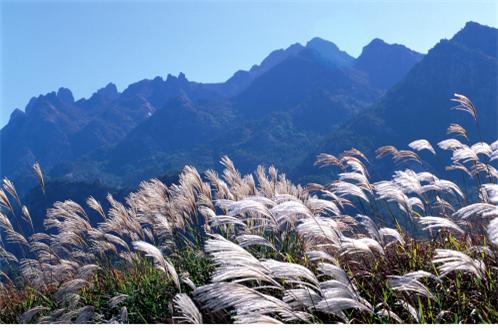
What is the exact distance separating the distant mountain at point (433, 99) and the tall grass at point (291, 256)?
156 m

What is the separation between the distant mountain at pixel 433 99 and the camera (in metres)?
160

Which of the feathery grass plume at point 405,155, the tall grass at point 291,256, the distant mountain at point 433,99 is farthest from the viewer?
the distant mountain at point 433,99

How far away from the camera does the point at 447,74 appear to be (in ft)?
563

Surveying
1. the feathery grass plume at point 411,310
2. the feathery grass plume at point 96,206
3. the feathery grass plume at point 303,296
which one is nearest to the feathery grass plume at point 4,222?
the feathery grass plume at point 96,206

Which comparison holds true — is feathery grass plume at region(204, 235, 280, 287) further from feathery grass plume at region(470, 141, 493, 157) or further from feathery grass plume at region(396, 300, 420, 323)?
feathery grass plume at region(470, 141, 493, 157)

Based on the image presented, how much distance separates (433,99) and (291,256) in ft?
602

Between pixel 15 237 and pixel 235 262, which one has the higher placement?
pixel 15 237

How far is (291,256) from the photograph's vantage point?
4449mm

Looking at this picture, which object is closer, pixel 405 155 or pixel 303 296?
pixel 303 296

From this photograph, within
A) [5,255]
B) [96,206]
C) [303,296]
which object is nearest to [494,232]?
[303,296]

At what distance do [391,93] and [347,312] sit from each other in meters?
199

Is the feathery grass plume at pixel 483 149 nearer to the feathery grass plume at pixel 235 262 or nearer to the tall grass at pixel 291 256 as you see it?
the tall grass at pixel 291 256

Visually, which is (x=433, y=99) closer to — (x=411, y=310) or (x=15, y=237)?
(x=15, y=237)

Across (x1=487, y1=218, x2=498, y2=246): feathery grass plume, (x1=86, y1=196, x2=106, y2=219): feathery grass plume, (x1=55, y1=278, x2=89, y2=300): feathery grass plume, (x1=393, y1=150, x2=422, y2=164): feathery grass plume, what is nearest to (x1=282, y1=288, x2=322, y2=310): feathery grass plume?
(x1=487, y1=218, x2=498, y2=246): feathery grass plume
